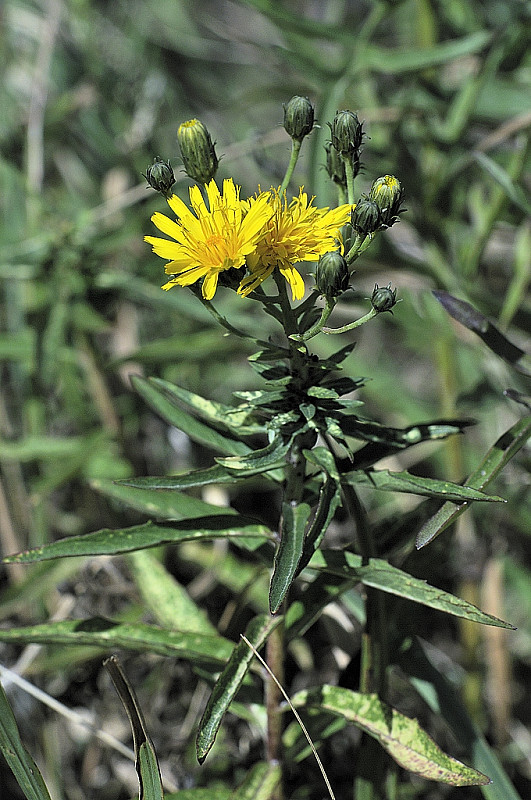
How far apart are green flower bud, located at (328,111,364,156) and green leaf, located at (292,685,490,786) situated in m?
0.93

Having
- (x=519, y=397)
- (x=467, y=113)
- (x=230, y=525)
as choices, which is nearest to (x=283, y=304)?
(x=230, y=525)

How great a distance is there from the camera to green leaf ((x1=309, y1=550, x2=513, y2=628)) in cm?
106

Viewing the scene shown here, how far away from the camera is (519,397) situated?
1370 millimetres

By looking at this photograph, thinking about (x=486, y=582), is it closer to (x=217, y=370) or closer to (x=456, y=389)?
(x=456, y=389)

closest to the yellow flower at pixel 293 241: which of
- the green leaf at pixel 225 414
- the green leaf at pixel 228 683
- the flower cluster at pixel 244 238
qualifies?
the flower cluster at pixel 244 238

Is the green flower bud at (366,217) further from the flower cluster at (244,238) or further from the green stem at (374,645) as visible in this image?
the green stem at (374,645)

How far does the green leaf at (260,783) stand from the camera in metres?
1.33

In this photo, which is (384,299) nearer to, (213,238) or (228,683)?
(213,238)

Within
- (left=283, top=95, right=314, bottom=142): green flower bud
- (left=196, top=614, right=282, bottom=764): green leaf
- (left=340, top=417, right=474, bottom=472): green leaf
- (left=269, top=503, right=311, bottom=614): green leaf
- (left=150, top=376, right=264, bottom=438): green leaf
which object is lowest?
(left=196, top=614, right=282, bottom=764): green leaf

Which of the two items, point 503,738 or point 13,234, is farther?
point 13,234

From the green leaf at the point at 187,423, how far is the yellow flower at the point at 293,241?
1.04 ft

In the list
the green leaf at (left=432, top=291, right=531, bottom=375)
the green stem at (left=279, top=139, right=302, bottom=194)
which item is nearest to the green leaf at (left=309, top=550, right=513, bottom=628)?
the green leaf at (left=432, top=291, right=531, bottom=375)

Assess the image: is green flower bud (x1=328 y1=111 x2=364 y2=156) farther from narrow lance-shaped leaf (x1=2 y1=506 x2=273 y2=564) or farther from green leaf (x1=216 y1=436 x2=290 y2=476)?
narrow lance-shaped leaf (x1=2 y1=506 x2=273 y2=564)

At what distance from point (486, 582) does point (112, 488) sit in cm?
128
